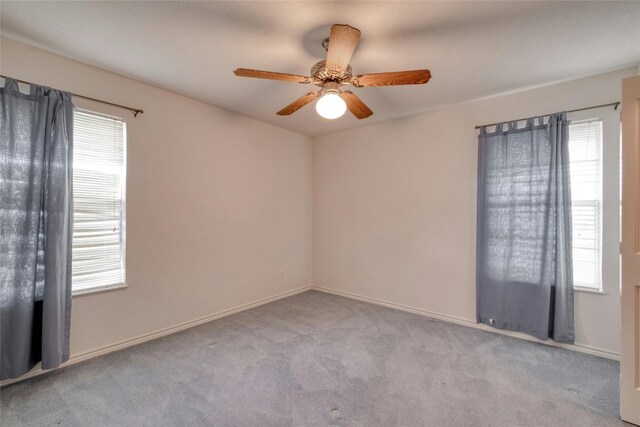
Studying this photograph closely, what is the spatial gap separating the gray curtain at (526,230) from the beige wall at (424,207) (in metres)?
0.14

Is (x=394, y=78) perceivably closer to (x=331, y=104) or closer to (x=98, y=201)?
(x=331, y=104)

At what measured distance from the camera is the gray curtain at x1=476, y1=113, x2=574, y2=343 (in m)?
2.50

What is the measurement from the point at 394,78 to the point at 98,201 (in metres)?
2.58

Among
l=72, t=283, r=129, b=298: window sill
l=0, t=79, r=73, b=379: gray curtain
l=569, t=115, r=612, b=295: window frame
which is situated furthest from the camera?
l=569, t=115, r=612, b=295: window frame

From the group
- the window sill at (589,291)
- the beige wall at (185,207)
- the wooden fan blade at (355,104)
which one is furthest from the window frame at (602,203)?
the beige wall at (185,207)

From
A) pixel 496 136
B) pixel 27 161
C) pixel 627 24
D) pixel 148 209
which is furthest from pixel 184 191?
pixel 627 24

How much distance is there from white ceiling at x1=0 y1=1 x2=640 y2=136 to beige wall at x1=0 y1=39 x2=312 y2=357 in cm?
Answer: 25

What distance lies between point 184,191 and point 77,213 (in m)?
0.91

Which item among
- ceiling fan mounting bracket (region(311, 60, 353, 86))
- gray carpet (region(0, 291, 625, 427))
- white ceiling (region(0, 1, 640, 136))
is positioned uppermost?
white ceiling (region(0, 1, 640, 136))

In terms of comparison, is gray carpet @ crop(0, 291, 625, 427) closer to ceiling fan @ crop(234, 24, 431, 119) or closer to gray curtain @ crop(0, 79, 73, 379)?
gray curtain @ crop(0, 79, 73, 379)

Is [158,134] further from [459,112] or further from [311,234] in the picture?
[459,112]

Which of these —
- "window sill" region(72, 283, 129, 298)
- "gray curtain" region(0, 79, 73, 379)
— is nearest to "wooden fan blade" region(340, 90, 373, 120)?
"gray curtain" region(0, 79, 73, 379)

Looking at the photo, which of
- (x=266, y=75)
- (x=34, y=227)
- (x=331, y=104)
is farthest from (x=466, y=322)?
(x=34, y=227)

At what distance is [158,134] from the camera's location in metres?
2.79
